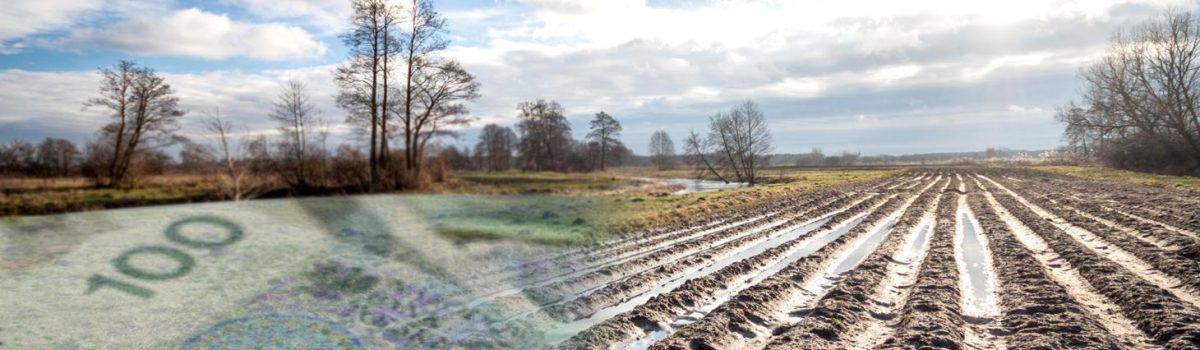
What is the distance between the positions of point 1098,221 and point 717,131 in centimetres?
3207

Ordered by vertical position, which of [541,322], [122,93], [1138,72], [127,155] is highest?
[1138,72]

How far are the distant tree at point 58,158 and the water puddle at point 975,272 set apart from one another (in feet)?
33.4

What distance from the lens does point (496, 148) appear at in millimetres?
18438

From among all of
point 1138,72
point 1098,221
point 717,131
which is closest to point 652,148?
point 717,131

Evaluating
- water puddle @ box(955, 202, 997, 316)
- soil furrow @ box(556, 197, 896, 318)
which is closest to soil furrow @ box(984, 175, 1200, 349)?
water puddle @ box(955, 202, 997, 316)

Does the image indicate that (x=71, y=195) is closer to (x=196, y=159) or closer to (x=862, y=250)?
(x=196, y=159)

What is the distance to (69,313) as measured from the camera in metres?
5.91

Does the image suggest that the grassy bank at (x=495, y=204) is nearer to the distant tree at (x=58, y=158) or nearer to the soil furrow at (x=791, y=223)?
the distant tree at (x=58, y=158)

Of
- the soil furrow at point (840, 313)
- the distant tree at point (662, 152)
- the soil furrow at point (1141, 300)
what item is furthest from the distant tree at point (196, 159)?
the distant tree at point (662, 152)

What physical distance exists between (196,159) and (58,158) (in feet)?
4.72

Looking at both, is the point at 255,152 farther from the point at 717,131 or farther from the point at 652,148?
the point at 652,148

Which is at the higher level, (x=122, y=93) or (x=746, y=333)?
(x=122, y=93)

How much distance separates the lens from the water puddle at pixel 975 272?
22.1ft
